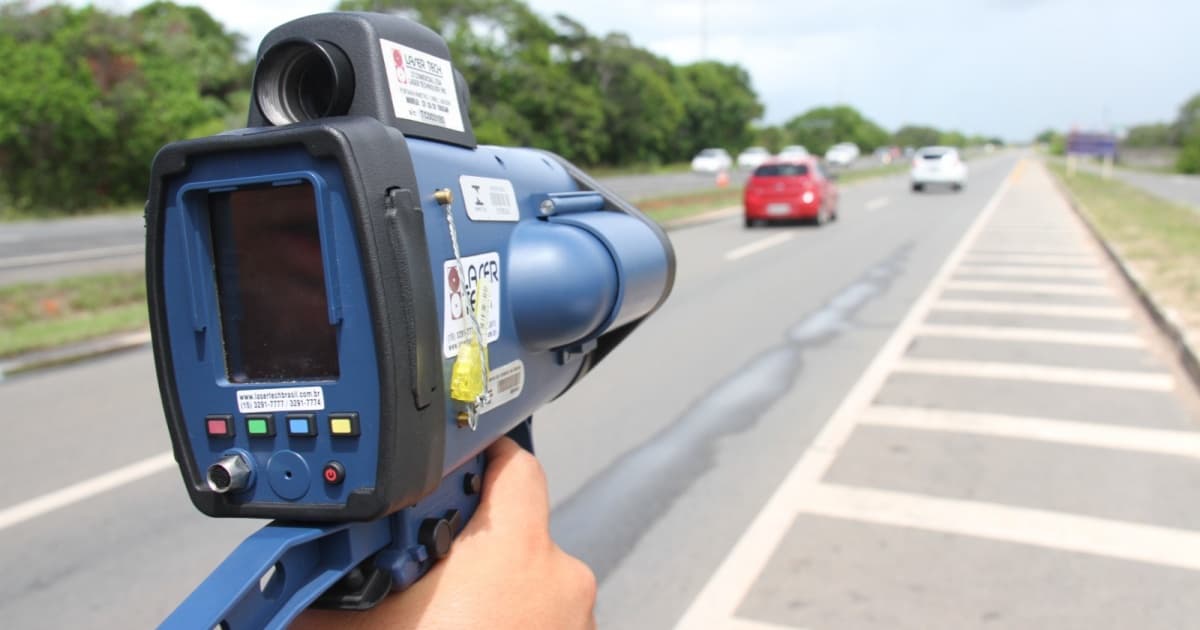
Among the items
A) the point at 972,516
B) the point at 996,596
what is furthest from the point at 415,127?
the point at 972,516

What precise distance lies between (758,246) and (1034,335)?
836 cm

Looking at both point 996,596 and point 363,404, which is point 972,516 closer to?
point 996,596

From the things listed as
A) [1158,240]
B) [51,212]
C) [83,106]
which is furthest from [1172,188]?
[51,212]

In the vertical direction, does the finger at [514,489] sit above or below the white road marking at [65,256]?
above

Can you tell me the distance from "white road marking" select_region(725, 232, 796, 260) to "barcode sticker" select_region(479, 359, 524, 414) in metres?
13.8

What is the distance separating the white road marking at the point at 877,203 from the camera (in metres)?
26.3

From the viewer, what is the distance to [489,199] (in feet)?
4.65

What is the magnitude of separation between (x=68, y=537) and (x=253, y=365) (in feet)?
12.7

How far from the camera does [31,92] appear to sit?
99.2 feet

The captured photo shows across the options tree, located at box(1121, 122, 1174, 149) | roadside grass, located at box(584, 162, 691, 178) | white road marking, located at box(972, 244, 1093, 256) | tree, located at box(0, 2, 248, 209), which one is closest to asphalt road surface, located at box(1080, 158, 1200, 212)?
white road marking, located at box(972, 244, 1093, 256)

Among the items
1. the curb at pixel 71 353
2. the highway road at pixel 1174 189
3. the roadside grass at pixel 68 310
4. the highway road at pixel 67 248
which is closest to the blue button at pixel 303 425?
the curb at pixel 71 353

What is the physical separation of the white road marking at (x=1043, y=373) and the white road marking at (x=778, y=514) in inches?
11.8

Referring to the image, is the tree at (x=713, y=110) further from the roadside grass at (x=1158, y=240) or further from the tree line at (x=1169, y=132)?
the roadside grass at (x=1158, y=240)

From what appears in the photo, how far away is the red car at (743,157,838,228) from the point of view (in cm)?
2047
